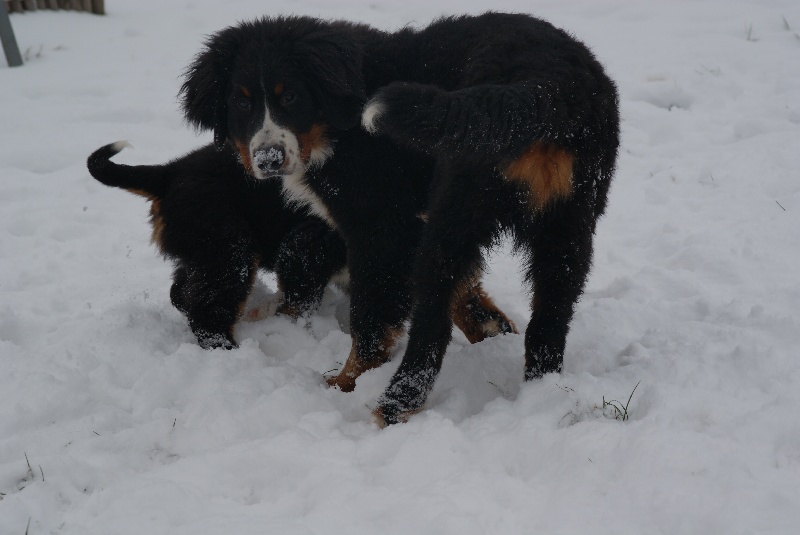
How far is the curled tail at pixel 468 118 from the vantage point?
7.74 ft

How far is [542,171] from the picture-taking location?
2.54m

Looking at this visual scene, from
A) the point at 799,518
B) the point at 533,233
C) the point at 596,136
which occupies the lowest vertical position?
the point at 799,518

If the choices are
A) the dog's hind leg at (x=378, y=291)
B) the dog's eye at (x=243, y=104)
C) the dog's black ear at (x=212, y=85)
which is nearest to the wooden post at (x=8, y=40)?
the dog's black ear at (x=212, y=85)

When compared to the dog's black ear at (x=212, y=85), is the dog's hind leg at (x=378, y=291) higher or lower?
lower

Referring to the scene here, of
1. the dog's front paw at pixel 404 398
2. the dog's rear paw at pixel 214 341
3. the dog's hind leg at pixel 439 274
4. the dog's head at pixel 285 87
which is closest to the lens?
the dog's hind leg at pixel 439 274

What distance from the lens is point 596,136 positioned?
2641mm

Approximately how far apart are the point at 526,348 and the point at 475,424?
449mm

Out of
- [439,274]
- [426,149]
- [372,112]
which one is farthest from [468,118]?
[439,274]

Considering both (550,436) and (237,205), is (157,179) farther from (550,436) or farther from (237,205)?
(550,436)

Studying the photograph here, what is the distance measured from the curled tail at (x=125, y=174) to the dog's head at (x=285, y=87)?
0.69m

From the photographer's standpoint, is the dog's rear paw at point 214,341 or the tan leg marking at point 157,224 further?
the tan leg marking at point 157,224

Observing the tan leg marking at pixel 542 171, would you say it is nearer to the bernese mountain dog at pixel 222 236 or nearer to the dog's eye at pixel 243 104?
the dog's eye at pixel 243 104

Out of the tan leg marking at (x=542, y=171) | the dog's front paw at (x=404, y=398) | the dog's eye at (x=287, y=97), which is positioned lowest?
the dog's front paw at (x=404, y=398)

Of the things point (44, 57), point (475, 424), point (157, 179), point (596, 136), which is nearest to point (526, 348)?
point (475, 424)
